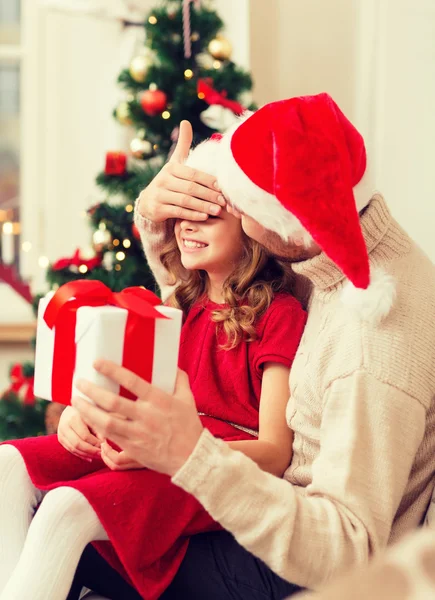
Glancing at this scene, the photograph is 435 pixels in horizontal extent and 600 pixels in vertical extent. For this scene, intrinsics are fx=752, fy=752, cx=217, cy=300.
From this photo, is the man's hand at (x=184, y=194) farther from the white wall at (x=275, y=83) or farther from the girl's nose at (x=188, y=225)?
the white wall at (x=275, y=83)

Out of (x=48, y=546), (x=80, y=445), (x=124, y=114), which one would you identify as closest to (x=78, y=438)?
(x=80, y=445)

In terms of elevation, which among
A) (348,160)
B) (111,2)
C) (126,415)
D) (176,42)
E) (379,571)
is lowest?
(126,415)

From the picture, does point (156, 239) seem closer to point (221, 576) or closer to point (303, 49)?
point (221, 576)

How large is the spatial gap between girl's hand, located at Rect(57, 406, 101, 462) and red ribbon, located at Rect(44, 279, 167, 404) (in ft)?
0.77

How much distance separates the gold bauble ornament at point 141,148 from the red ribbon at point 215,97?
210 millimetres

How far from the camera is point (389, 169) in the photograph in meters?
2.03

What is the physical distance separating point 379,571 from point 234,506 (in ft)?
1.73

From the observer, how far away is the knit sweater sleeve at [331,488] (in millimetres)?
877

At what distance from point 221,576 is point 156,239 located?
0.69m

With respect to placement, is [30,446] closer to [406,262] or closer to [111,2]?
[406,262]

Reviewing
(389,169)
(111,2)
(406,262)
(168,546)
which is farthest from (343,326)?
(111,2)

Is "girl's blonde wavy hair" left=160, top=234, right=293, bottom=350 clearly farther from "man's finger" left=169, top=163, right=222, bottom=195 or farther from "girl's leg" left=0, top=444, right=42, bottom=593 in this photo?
"girl's leg" left=0, top=444, right=42, bottom=593

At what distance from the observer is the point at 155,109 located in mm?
2055

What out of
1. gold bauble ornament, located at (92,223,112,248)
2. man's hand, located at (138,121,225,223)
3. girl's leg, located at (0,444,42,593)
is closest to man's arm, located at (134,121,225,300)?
man's hand, located at (138,121,225,223)
